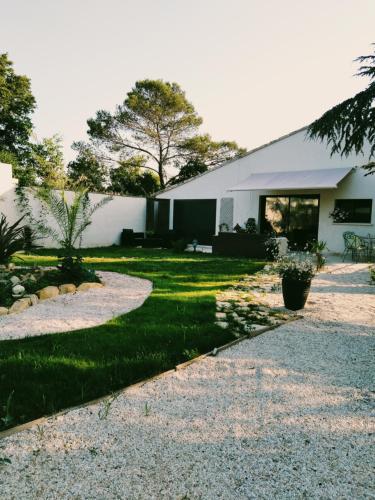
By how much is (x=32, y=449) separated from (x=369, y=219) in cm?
1717

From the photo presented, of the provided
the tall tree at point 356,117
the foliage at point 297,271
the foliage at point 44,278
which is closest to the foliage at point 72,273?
the foliage at point 44,278

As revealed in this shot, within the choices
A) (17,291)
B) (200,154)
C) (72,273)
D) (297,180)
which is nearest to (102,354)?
(17,291)

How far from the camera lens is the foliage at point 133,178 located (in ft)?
116

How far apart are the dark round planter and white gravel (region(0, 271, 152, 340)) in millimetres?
2853

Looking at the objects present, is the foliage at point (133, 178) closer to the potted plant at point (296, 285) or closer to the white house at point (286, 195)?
the white house at point (286, 195)

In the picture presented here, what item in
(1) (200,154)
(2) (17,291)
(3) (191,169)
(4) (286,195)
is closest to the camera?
(2) (17,291)

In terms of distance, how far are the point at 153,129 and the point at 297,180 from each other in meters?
19.1

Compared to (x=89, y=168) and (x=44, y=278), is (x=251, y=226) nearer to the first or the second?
(x=44, y=278)

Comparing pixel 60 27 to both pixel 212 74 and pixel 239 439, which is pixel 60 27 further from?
pixel 239 439

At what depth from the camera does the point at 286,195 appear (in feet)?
63.2

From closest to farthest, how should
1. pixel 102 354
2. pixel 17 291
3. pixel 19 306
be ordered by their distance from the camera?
pixel 102 354, pixel 19 306, pixel 17 291

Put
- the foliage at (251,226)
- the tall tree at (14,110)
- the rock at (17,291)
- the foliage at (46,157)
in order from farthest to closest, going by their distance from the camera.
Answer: the tall tree at (14,110) < the foliage at (46,157) < the foliage at (251,226) < the rock at (17,291)

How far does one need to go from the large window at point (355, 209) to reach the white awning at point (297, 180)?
4.89 feet

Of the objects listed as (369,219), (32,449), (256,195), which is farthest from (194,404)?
(256,195)
